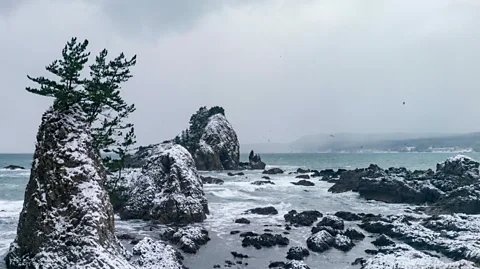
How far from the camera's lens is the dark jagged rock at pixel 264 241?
90.4ft

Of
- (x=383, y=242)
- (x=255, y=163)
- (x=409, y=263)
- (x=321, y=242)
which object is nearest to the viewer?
(x=409, y=263)

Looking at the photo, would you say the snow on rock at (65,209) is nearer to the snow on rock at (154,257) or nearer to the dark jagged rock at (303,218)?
the snow on rock at (154,257)

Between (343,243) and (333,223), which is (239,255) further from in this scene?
(333,223)

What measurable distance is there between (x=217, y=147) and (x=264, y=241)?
69.6 m

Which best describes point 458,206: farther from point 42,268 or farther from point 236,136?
point 236,136

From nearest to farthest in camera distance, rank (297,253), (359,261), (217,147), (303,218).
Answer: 1. (359,261)
2. (297,253)
3. (303,218)
4. (217,147)

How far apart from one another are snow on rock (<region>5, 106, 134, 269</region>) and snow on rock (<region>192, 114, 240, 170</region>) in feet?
232

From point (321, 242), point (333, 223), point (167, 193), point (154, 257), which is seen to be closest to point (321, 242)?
point (321, 242)

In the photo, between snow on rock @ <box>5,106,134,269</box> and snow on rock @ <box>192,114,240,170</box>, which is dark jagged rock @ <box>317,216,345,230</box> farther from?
snow on rock @ <box>192,114,240,170</box>

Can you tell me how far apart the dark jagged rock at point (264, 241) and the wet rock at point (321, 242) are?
70.1 inches

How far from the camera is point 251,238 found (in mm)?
28250

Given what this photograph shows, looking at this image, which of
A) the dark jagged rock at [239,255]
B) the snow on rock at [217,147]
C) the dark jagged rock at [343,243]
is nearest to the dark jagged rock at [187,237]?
the dark jagged rock at [239,255]

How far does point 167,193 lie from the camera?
35812 millimetres

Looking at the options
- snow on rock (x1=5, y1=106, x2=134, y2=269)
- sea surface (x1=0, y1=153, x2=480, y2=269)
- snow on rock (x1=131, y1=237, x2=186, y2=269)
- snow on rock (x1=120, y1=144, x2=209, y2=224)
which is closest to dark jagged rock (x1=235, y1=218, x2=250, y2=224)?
sea surface (x1=0, y1=153, x2=480, y2=269)
